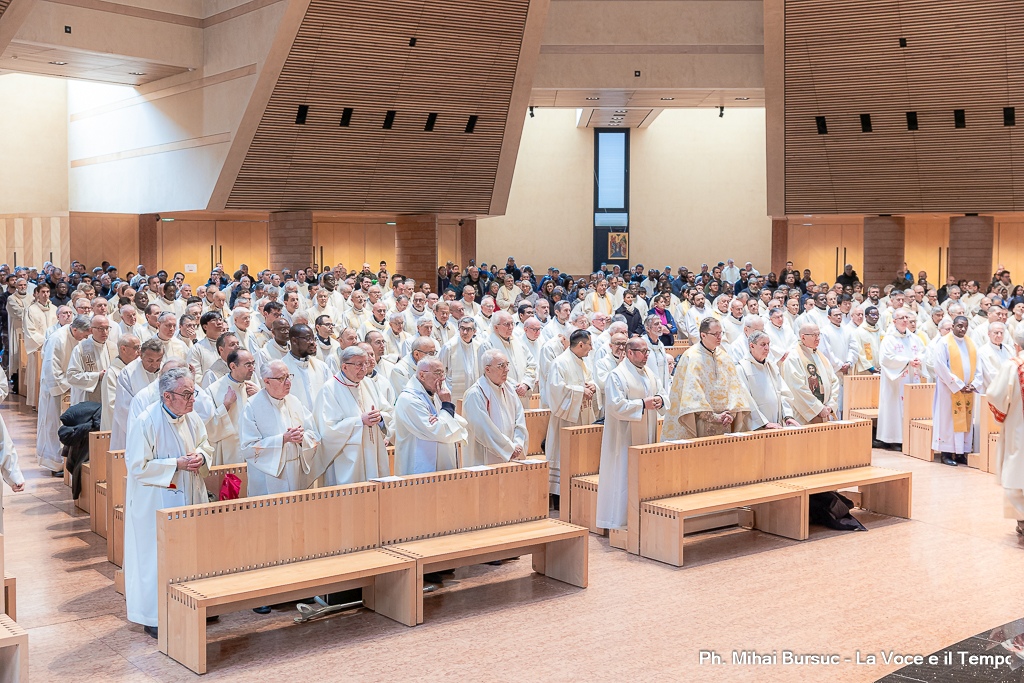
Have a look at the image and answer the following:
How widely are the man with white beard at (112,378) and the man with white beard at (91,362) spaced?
713 millimetres

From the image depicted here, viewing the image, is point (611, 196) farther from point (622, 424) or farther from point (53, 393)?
point (622, 424)

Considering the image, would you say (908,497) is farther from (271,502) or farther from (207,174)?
(207,174)

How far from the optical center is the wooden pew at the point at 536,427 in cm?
1016

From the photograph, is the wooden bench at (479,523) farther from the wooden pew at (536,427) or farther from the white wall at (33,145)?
the white wall at (33,145)

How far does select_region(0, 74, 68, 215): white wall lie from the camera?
82.6ft

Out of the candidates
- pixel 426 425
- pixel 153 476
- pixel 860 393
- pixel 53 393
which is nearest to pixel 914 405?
pixel 860 393

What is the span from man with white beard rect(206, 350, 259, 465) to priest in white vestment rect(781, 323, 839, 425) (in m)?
4.98

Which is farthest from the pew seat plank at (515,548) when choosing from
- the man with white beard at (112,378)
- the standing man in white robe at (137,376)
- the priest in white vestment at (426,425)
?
the man with white beard at (112,378)

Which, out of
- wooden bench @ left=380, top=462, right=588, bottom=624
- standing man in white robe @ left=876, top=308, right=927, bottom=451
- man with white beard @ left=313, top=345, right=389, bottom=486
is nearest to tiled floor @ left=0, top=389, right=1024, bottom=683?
wooden bench @ left=380, top=462, right=588, bottom=624

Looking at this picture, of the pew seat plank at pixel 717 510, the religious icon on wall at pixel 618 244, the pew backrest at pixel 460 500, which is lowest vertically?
the pew seat plank at pixel 717 510

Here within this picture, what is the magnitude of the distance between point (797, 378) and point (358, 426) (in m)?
4.71

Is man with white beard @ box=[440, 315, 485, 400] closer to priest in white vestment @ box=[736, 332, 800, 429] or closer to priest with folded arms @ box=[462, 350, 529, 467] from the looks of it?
priest in white vestment @ box=[736, 332, 800, 429]

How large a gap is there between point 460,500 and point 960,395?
7.10 m

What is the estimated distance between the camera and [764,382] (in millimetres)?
9531
